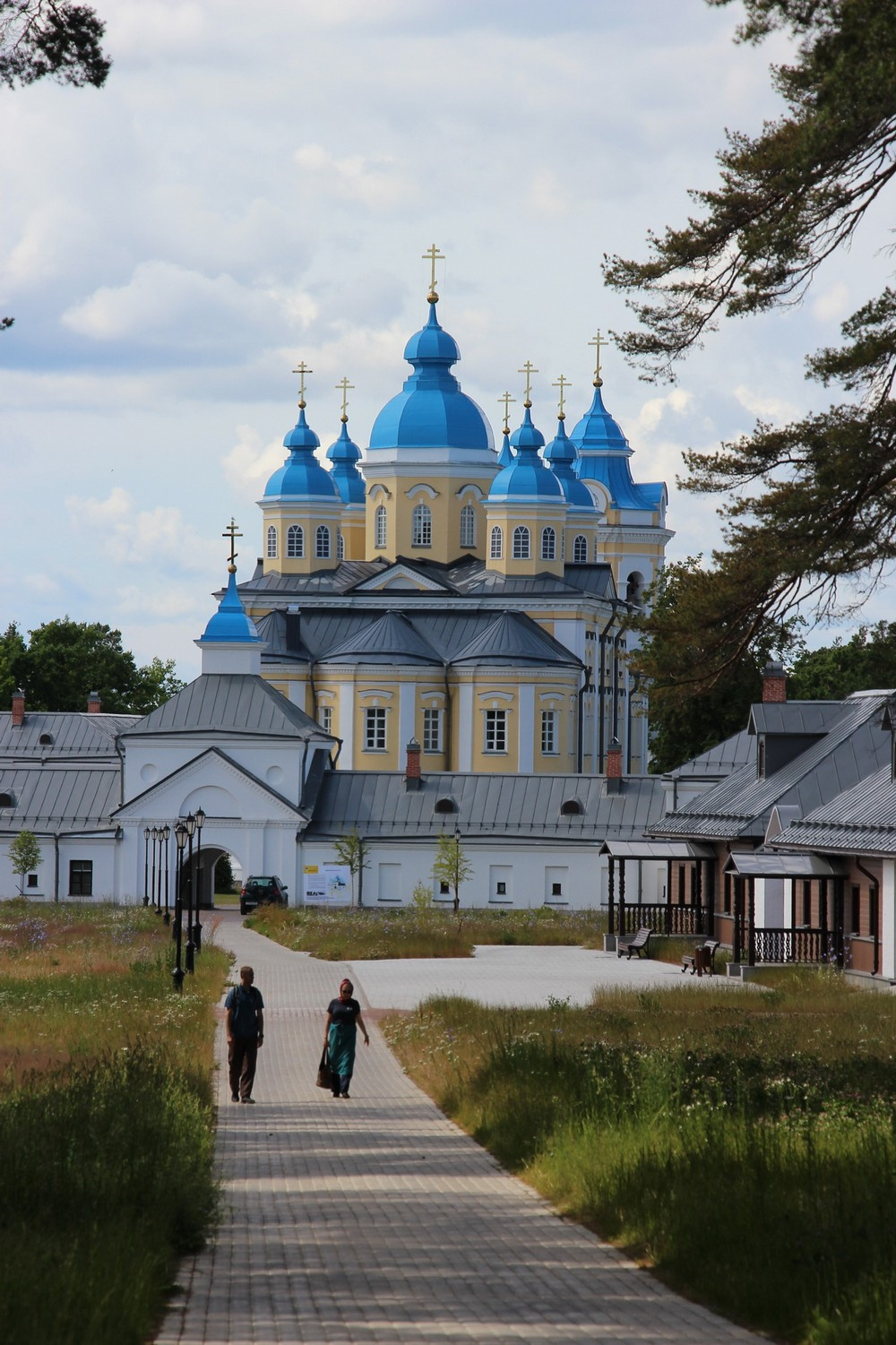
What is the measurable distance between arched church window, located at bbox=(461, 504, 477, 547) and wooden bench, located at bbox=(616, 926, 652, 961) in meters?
42.1

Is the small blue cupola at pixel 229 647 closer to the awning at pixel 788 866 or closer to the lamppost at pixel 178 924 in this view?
the awning at pixel 788 866

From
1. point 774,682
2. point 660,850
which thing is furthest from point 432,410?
point 660,850

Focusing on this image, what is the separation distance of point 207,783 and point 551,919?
12411 millimetres

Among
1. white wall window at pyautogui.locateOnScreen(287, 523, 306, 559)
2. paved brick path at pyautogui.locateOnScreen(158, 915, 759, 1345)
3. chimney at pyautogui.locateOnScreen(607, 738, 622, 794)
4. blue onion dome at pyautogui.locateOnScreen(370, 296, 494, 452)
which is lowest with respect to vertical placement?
paved brick path at pyautogui.locateOnScreen(158, 915, 759, 1345)

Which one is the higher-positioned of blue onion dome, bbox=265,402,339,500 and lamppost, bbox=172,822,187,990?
blue onion dome, bbox=265,402,339,500

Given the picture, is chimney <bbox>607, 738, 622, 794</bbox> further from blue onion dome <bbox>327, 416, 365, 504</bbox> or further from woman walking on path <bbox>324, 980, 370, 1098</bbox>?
woman walking on path <bbox>324, 980, 370, 1098</bbox>

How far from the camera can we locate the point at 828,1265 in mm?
8945

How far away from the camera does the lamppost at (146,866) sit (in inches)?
2183

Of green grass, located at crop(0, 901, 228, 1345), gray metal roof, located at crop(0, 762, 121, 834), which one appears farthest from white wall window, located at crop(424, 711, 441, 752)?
green grass, located at crop(0, 901, 228, 1345)

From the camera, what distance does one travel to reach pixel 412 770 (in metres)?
60.2

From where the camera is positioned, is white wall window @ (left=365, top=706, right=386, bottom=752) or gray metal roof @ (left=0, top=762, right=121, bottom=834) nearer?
gray metal roof @ (left=0, top=762, right=121, bottom=834)

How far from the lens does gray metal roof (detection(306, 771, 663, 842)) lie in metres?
57.9

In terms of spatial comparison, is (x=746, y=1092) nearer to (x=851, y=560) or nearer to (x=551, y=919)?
(x=851, y=560)

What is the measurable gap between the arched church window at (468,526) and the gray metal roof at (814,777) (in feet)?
140
